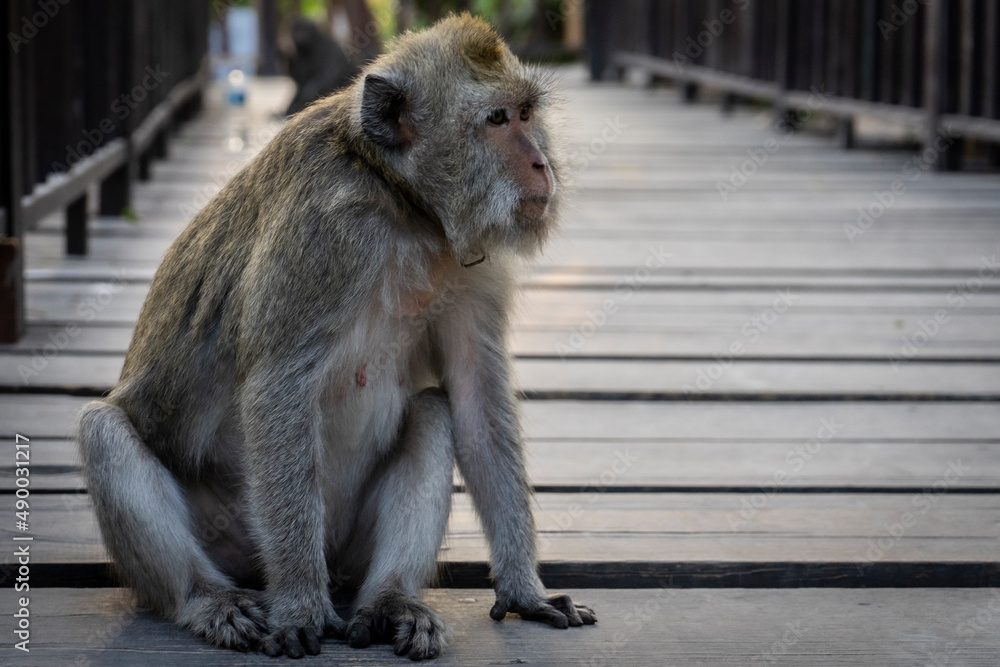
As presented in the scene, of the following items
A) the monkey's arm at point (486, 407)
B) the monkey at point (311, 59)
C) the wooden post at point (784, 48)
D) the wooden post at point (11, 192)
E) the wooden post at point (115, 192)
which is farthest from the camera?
the monkey at point (311, 59)

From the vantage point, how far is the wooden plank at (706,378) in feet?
11.3

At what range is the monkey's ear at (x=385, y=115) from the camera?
213 centimetres

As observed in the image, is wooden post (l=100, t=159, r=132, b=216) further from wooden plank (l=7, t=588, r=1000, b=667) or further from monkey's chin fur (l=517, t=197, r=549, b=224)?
monkey's chin fur (l=517, t=197, r=549, b=224)

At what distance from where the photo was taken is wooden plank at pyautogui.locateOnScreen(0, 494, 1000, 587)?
89.9 inches

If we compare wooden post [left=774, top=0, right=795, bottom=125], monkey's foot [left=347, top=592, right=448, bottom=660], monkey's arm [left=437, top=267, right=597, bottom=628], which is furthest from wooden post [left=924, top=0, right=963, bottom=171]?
monkey's foot [left=347, top=592, right=448, bottom=660]

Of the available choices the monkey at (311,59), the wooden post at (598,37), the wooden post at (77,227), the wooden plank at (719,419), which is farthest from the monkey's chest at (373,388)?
the wooden post at (598,37)

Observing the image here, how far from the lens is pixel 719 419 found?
3.29 m

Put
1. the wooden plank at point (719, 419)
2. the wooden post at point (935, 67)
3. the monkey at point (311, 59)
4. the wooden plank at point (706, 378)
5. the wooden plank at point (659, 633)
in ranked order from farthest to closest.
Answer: the monkey at point (311, 59), the wooden post at point (935, 67), the wooden plank at point (706, 378), the wooden plank at point (719, 419), the wooden plank at point (659, 633)

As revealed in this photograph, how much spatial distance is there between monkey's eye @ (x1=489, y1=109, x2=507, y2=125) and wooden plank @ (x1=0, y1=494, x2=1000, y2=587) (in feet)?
2.68

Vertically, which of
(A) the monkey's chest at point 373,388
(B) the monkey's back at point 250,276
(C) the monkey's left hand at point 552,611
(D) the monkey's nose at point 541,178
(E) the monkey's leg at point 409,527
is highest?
(D) the monkey's nose at point 541,178

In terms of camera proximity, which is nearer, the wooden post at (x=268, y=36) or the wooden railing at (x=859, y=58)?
the wooden railing at (x=859, y=58)

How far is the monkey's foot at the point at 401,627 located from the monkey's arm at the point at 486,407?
252mm

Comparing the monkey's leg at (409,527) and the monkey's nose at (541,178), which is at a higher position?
the monkey's nose at (541,178)

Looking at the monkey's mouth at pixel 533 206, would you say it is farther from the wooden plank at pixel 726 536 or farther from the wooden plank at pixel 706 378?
the wooden plank at pixel 706 378
